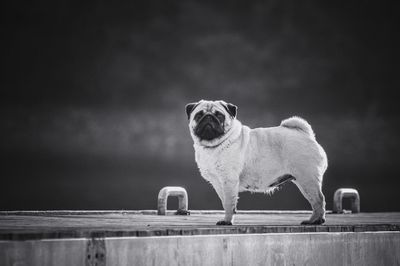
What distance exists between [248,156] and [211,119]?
1.04 m

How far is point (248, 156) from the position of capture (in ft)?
27.3

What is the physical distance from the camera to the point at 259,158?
8.34 meters

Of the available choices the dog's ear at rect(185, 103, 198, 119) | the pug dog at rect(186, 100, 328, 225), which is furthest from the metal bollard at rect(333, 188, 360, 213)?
the dog's ear at rect(185, 103, 198, 119)

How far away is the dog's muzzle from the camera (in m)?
7.73

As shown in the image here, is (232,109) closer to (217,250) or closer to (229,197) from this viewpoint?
(229,197)

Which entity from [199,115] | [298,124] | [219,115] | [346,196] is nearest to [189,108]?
[199,115]

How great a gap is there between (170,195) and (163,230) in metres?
10.3

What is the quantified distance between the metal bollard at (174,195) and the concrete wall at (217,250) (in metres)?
8.38

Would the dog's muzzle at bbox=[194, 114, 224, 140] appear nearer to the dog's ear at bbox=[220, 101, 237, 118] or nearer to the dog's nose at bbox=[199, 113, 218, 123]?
the dog's nose at bbox=[199, 113, 218, 123]

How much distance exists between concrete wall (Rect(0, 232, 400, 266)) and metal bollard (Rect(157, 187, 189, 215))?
838cm

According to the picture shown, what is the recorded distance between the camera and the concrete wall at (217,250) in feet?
16.2

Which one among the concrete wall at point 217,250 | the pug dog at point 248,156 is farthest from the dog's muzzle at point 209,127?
the concrete wall at point 217,250

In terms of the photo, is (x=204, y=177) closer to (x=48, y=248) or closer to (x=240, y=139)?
(x=240, y=139)

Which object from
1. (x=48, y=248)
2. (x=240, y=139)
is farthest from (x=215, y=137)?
(x=48, y=248)
